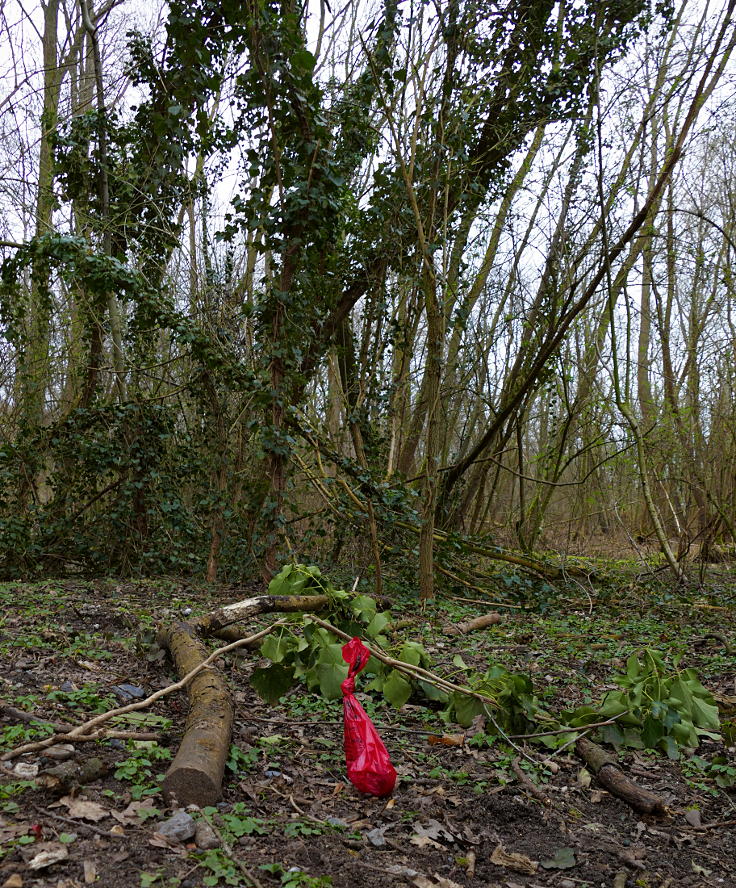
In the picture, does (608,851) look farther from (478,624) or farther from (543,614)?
(543,614)

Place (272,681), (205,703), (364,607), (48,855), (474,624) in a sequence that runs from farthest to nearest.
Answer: (474,624) < (364,607) < (272,681) < (205,703) < (48,855)

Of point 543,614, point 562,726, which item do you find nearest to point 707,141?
point 543,614

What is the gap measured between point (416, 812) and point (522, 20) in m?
7.05

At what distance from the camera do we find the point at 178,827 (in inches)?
78.7

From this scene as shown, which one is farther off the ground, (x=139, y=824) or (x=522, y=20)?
(x=522, y=20)

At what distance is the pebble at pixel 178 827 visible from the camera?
1959 millimetres

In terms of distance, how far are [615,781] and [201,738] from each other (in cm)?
156

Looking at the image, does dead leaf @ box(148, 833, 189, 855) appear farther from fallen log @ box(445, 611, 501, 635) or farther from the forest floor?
fallen log @ box(445, 611, 501, 635)

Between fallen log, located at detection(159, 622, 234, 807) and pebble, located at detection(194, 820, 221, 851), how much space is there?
0.48 ft

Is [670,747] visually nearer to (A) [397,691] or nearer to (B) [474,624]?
(A) [397,691]

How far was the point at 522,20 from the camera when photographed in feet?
21.8

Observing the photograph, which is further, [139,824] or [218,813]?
[218,813]

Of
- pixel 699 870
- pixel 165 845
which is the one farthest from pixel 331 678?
pixel 699 870

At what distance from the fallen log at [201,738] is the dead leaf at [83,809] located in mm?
201
